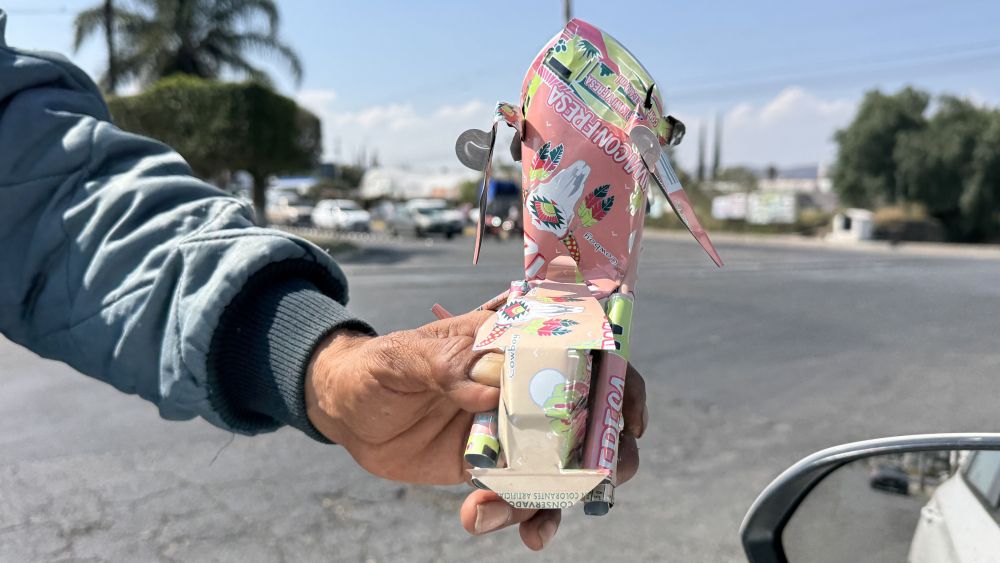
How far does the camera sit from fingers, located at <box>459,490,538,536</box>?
84 cm

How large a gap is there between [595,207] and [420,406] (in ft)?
1.21

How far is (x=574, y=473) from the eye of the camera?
0.77 meters

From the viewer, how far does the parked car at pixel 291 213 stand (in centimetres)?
3225

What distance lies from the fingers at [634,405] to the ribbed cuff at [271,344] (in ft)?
1.64

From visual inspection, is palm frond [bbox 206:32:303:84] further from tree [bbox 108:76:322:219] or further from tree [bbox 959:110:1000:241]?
tree [bbox 959:110:1000:241]

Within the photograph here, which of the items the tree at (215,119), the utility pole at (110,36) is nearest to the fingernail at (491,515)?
the tree at (215,119)

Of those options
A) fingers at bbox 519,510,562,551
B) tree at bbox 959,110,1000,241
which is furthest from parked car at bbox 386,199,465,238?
fingers at bbox 519,510,562,551

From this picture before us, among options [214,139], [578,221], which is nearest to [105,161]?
[578,221]

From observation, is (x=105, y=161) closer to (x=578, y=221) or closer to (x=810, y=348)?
(x=578, y=221)

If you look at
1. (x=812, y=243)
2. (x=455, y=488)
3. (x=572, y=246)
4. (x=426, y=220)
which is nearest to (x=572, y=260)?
(x=572, y=246)

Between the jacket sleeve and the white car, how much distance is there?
4.00 ft

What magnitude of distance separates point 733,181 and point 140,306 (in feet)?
143

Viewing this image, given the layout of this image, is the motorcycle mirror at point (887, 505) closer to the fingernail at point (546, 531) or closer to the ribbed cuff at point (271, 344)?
the fingernail at point (546, 531)

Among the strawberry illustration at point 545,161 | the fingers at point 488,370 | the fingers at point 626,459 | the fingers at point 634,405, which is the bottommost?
the fingers at point 626,459
